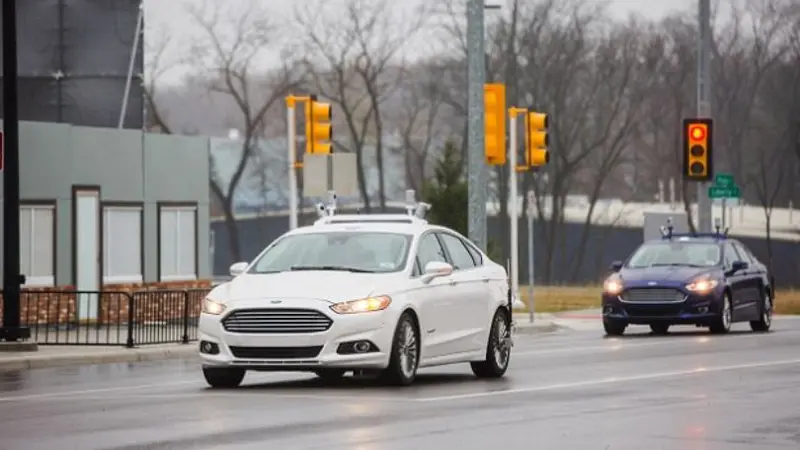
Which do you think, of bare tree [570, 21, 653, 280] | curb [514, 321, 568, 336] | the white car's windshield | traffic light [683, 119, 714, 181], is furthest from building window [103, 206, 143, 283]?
bare tree [570, 21, 653, 280]

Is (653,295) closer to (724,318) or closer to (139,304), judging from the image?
(724,318)

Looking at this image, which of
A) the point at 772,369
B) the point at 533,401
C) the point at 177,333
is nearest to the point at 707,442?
the point at 533,401

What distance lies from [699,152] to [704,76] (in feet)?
7.45

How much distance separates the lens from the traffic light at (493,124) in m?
37.2

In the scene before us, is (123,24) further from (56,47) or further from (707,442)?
(707,442)

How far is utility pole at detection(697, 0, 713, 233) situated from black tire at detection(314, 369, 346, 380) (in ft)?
76.8

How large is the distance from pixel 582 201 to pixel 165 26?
20494 millimetres

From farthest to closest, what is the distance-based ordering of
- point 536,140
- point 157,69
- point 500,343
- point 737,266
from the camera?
point 157,69, point 536,140, point 737,266, point 500,343

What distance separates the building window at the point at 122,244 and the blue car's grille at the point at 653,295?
1085 centimetres

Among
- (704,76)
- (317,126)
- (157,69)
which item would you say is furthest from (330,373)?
(157,69)

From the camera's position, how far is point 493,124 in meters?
37.2

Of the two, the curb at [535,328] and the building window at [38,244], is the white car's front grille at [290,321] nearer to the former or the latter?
the curb at [535,328]

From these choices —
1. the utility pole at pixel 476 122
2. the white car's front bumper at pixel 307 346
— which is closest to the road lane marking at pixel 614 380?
the white car's front bumper at pixel 307 346

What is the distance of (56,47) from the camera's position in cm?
4419
